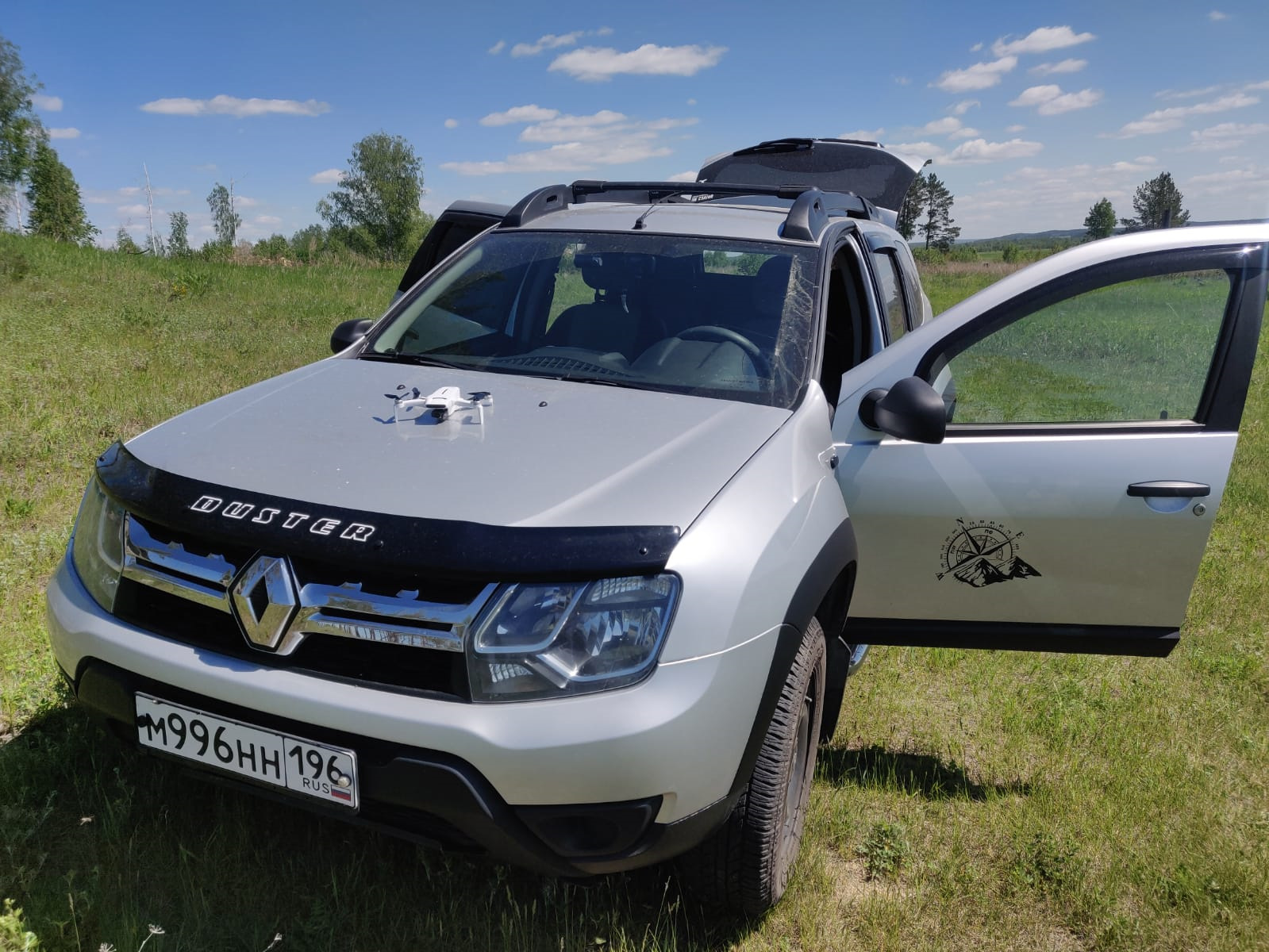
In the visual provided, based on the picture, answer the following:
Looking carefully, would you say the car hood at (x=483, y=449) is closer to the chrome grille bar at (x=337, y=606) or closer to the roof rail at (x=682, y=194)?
the chrome grille bar at (x=337, y=606)

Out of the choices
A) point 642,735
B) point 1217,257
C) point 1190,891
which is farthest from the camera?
point 1217,257

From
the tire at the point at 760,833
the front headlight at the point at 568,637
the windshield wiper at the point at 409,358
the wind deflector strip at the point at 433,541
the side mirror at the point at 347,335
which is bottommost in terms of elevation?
the tire at the point at 760,833

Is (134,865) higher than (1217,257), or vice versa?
(1217,257)

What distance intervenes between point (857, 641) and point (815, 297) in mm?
1146

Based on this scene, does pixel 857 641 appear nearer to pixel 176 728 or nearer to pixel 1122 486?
pixel 1122 486

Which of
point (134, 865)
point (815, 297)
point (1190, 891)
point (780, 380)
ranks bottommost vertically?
point (1190, 891)

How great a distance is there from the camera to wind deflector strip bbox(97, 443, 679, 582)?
1801 mm

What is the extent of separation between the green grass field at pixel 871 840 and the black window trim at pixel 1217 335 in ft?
4.07

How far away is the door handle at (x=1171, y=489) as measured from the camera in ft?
9.00

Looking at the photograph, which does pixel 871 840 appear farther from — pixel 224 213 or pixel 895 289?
pixel 224 213

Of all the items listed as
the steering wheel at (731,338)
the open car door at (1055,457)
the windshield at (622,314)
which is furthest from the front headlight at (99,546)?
the open car door at (1055,457)

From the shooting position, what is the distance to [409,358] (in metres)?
3.15

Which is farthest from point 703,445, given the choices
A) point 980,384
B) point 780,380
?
point 980,384

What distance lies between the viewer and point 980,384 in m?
3.04
